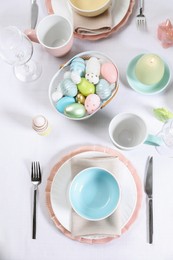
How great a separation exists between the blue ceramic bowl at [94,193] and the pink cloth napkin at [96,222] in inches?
0.7

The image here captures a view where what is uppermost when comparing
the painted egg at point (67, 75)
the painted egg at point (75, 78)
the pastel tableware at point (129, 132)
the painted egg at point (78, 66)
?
the painted egg at point (78, 66)

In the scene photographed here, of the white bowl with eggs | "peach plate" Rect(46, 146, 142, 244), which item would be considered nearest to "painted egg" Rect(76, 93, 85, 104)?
the white bowl with eggs

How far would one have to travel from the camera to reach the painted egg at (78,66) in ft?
2.87

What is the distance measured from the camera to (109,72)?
88 cm

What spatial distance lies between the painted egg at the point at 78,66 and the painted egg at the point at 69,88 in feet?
0.09

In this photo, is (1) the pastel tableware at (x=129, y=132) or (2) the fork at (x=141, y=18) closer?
(1) the pastel tableware at (x=129, y=132)

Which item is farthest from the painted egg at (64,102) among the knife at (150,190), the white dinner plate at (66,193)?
the knife at (150,190)

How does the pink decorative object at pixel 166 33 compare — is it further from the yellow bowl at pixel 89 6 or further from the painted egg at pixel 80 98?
the painted egg at pixel 80 98

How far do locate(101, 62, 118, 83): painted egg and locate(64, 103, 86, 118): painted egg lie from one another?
0.08 metres

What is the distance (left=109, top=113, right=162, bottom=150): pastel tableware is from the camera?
840 millimetres

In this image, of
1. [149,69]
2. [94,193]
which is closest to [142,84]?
[149,69]

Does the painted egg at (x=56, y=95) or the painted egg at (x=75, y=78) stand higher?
the painted egg at (x=75, y=78)

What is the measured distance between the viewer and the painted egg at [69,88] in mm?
862

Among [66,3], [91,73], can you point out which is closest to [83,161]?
[91,73]
